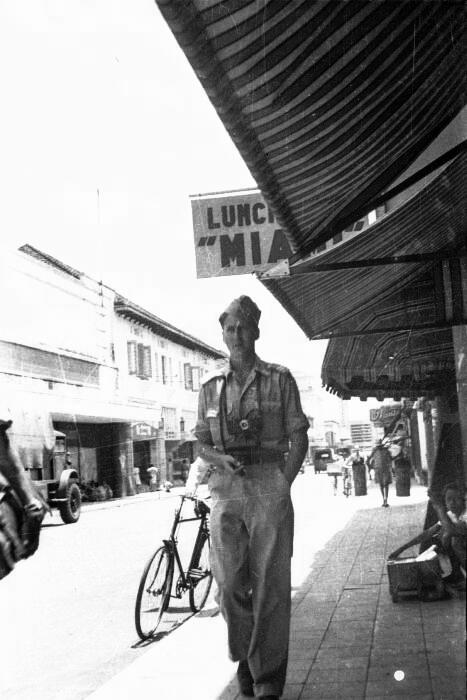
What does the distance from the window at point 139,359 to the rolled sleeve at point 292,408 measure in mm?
1678

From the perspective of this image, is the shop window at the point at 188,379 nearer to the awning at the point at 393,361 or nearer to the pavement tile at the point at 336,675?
the pavement tile at the point at 336,675

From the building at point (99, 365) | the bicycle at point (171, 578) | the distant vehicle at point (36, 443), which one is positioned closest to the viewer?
the distant vehicle at point (36, 443)

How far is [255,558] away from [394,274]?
108 inches

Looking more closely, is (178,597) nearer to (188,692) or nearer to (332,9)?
(188,692)

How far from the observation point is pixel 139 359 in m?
4.88

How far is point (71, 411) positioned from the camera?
4.14 metres

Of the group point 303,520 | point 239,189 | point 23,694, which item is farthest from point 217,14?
point 303,520

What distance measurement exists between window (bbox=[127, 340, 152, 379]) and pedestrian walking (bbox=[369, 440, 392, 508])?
851 cm

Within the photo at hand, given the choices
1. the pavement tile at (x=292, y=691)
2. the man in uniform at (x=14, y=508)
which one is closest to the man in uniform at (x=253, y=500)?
the pavement tile at (x=292, y=691)

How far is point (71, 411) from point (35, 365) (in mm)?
708

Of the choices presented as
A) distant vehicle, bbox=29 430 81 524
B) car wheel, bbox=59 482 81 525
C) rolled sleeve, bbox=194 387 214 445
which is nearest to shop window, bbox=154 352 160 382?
distant vehicle, bbox=29 430 81 524

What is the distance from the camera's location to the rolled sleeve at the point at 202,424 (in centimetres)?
320

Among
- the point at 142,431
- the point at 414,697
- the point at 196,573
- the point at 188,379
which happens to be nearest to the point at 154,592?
the point at 196,573

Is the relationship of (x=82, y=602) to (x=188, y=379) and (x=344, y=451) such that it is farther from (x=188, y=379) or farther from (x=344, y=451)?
(x=344, y=451)
